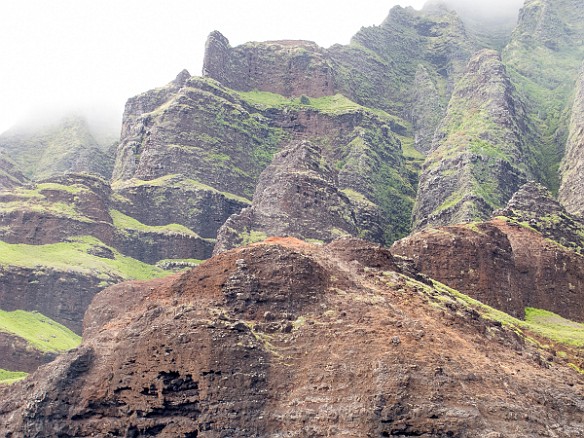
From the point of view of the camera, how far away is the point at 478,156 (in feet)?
545

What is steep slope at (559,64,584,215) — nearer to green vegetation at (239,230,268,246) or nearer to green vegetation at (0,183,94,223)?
green vegetation at (239,230,268,246)

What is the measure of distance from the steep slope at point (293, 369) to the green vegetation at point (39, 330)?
47.6 meters

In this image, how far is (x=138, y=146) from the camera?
19200 cm

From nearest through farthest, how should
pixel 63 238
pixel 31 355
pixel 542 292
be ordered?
pixel 542 292
pixel 31 355
pixel 63 238

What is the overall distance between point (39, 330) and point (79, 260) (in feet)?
56.5

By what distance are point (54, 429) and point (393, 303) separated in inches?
1182

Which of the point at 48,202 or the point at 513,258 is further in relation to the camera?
the point at 48,202

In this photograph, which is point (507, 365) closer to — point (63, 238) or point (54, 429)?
point (54, 429)

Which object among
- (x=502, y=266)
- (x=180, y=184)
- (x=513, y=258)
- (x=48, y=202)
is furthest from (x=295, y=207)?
(x=502, y=266)

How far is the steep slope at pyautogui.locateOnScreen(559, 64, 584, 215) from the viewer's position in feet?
512

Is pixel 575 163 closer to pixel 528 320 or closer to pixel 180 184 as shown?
pixel 528 320

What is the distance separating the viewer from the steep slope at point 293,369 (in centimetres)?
6294

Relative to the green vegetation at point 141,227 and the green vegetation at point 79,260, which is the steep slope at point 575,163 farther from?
the green vegetation at point 79,260

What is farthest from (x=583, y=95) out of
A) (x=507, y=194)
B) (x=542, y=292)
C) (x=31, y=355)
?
(x=31, y=355)
